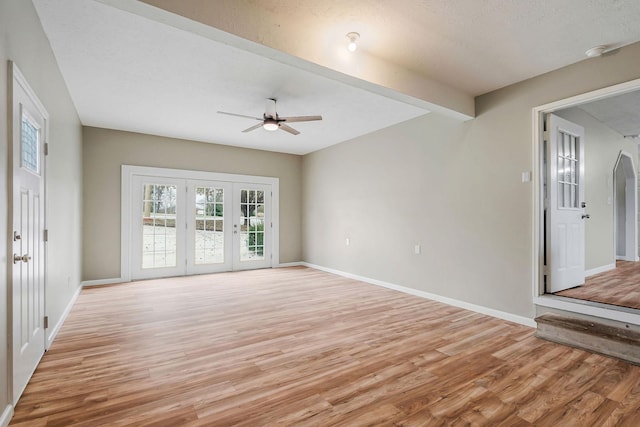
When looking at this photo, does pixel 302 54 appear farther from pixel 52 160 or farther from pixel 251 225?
pixel 251 225

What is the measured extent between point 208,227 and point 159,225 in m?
0.91

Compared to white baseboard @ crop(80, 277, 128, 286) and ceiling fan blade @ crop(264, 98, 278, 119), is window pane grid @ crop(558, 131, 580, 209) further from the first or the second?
white baseboard @ crop(80, 277, 128, 286)

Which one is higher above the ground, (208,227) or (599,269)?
(208,227)

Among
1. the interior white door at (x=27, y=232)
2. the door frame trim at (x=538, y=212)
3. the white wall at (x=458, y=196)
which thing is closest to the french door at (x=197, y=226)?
the white wall at (x=458, y=196)

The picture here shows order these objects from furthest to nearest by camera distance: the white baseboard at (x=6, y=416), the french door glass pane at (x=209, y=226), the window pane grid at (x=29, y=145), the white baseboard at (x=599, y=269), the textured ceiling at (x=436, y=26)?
the french door glass pane at (x=209, y=226), the white baseboard at (x=599, y=269), the textured ceiling at (x=436, y=26), the window pane grid at (x=29, y=145), the white baseboard at (x=6, y=416)

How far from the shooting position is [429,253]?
452cm

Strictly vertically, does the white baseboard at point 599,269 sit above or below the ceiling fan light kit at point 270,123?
below

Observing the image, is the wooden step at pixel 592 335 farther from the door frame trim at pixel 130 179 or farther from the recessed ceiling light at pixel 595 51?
the door frame trim at pixel 130 179

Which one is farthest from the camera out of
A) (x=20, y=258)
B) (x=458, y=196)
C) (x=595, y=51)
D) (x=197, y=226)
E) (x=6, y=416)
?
(x=197, y=226)

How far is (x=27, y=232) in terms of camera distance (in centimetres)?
217

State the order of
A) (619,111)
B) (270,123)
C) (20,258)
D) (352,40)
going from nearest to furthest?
(20,258), (352,40), (270,123), (619,111)

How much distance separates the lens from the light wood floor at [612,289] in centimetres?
324

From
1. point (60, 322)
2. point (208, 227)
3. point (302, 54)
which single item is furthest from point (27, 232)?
point (208, 227)

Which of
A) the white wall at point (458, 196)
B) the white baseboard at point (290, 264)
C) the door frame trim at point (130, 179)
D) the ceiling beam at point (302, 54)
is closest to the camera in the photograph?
the ceiling beam at point (302, 54)
